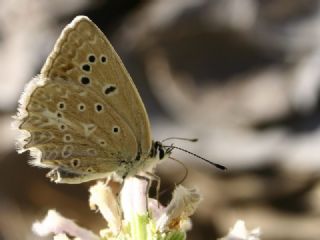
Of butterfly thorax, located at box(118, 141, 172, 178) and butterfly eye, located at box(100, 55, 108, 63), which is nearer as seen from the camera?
butterfly eye, located at box(100, 55, 108, 63)

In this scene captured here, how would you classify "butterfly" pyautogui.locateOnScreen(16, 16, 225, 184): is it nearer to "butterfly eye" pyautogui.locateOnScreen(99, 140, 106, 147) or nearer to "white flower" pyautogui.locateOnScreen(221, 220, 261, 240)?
"butterfly eye" pyautogui.locateOnScreen(99, 140, 106, 147)

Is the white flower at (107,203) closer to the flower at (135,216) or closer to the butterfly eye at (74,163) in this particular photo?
the flower at (135,216)

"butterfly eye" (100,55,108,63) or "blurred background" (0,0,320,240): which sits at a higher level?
"blurred background" (0,0,320,240)

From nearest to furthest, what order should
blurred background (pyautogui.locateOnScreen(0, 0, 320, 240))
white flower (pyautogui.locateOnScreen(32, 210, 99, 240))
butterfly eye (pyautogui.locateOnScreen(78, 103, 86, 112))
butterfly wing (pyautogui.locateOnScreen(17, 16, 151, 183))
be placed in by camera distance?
butterfly wing (pyautogui.locateOnScreen(17, 16, 151, 183))
butterfly eye (pyautogui.locateOnScreen(78, 103, 86, 112))
white flower (pyautogui.locateOnScreen(32, 210, 99, 240))
blurred background (pyautogui.locateOnScreen(0, 0, 320, 240))

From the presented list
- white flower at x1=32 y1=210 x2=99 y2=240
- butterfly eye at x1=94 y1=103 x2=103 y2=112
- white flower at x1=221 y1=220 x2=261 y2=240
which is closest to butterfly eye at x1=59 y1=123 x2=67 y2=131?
butterfly eye at x1=94 y1=103 x2=103 y2=112

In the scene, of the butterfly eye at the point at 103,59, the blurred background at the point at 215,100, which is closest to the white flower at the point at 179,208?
the butterfly eye at the point at 103,59

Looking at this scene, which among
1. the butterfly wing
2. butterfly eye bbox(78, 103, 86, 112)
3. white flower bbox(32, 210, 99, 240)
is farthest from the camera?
white flower bbox(32, 210, 99, 240)

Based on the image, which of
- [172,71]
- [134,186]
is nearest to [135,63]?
[172,71]

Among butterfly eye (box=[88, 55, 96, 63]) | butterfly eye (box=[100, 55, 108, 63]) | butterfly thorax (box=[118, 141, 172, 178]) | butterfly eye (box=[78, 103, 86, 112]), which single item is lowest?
butterfly thorax (box=[118, 141, 172, 178])

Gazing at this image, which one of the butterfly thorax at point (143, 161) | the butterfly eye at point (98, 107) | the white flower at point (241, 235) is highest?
the butterfly eye at point (98, 107)
